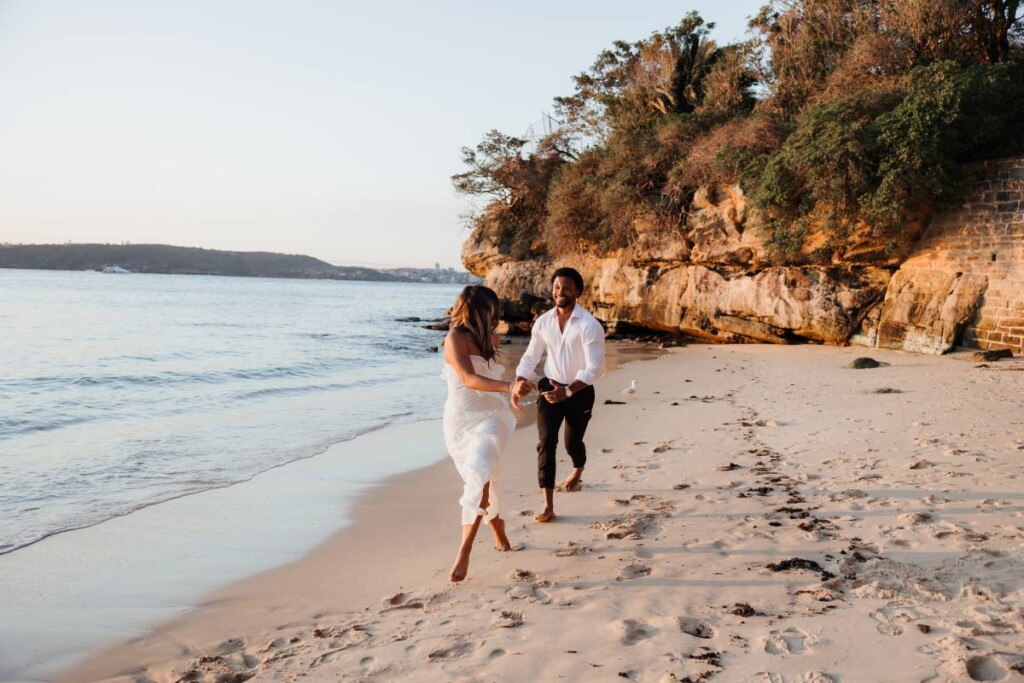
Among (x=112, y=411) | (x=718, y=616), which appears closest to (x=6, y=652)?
(x=718, y=616)

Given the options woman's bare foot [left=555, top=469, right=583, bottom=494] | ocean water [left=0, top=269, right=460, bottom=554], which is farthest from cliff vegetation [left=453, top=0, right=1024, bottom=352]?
woman's bare foot [left=555, top=469, right=583, bottom=494]

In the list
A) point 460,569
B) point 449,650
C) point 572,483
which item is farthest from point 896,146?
point 449,650

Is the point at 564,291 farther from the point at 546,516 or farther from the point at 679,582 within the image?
the point at 679,582

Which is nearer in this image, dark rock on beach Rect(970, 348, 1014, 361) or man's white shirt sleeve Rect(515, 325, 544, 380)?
man's white shirt sleeve Rect(515, 325, 544, 380)

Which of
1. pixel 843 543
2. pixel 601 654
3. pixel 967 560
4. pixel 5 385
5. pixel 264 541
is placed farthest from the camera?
pixel 5 385

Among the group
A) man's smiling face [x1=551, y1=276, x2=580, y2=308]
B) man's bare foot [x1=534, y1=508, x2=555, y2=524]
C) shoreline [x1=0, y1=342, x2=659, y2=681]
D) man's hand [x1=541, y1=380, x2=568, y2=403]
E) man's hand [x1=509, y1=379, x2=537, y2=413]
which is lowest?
shoreline [x1=0, y1=342, x2=659, y2=681]

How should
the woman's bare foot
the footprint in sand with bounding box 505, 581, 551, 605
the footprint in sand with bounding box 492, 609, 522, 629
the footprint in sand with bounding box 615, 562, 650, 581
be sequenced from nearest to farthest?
1. the footprint in sand with bounding box 492, 609, 522, 629
2. the footprint in sand with bounding box 505, 581, 551, 605
3. the footprint in sand with bounding box 615, 562, 650, 581
4. the woman's bare foot

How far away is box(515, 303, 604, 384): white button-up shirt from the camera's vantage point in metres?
4.95

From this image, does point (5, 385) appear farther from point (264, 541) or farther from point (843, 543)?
point (843, 543)

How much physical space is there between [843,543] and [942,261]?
41.7 feet

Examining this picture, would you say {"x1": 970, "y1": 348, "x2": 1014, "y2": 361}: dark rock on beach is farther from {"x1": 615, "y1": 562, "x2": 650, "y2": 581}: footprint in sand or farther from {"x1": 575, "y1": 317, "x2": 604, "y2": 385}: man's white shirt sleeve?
{"x1": 615, "y1": 562, "x2": 650, "y2": 581}: footprint in sand

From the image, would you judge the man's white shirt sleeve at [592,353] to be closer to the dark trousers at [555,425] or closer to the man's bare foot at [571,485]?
the dark trousers at [555,425]

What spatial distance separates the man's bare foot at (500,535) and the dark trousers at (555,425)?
68cm

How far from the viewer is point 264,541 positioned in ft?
17.2
